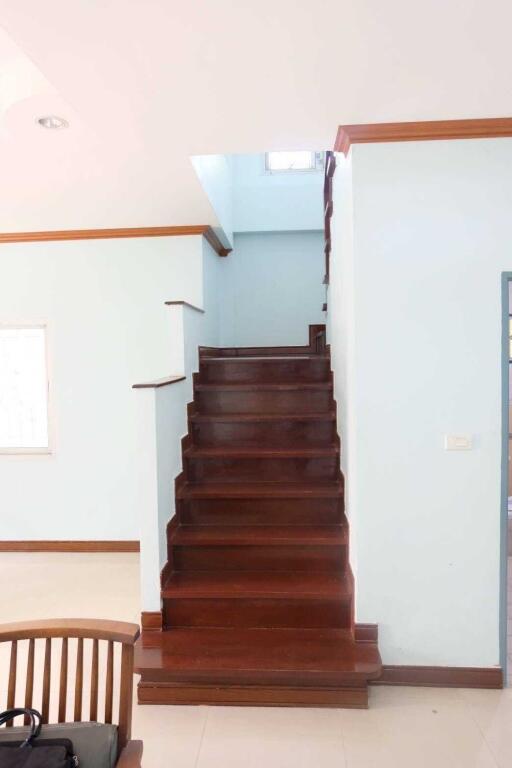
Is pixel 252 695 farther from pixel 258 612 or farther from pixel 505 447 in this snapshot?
pixel 505 447

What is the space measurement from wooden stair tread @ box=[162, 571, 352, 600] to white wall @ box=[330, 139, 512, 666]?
0.71 feet

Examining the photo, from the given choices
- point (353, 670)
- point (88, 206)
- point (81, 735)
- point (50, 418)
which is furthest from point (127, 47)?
point (50, 418)

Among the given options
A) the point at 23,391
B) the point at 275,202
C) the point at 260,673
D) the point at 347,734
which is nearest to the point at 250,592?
the point at 260,673

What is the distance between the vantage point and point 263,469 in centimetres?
310

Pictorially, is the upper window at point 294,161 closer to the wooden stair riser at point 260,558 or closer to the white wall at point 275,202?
the white wall at point 275,202

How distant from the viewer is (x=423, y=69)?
179cm

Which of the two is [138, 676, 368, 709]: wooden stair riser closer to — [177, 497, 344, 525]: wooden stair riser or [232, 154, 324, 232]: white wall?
[177, 497, 344, 525]: wooden stair riser

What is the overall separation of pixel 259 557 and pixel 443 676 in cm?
106

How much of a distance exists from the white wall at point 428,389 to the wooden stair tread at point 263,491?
53 cm

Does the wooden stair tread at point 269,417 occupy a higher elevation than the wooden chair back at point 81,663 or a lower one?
higher

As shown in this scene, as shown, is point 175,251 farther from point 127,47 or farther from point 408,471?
point 408,471

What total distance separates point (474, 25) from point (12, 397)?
4065mm

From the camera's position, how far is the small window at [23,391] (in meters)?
4.10

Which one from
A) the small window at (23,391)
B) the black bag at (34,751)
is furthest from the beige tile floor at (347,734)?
the small window at (23,391)
